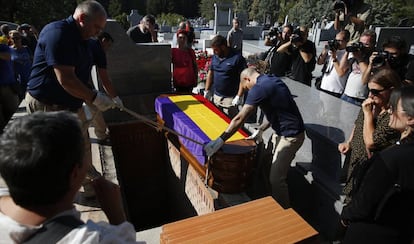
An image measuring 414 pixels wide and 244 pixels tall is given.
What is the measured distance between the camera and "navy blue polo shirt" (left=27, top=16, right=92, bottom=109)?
107 inches

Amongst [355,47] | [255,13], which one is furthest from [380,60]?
[255,13]

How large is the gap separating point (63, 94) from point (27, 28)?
6438 mm

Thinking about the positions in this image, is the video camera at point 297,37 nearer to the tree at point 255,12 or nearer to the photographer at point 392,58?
the photographer at point 392,58

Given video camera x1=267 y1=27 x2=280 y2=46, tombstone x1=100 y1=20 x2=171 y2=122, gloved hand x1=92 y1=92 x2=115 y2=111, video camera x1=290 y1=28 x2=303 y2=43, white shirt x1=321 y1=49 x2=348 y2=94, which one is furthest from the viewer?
video camera x1=267 y1=27 x2=280 y2=46

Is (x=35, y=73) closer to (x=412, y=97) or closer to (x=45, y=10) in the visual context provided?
(x=412, y=97)

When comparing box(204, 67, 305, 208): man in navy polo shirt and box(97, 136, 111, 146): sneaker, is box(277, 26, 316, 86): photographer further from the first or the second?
box(97, 136, 111, 146): sneaker

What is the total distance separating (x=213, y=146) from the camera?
2912 mm

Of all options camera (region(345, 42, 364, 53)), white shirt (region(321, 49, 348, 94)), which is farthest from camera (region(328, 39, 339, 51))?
camera (region(345, 42, 364, 53))

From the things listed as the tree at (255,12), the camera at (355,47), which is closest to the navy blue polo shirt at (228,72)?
the camera at (355,47)

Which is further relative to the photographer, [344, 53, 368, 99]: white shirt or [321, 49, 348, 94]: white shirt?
[321, 49, 348, 94]: white shirt

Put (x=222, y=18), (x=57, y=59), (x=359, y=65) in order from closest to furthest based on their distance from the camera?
(x=57, y=59) < (x=359, y=65) < (x=222, y=18)

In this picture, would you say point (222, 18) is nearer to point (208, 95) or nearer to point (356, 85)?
point (208, 95)

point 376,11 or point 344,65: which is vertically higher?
point 376,11

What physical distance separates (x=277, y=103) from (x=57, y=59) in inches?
80.6
